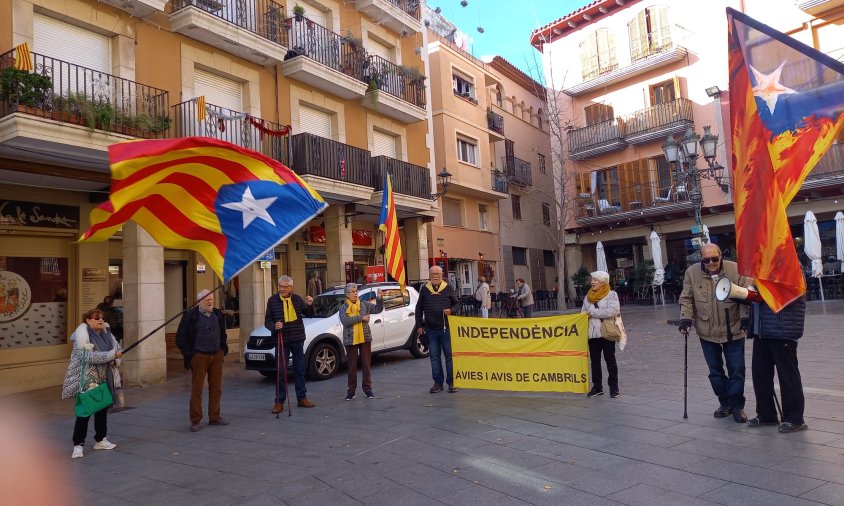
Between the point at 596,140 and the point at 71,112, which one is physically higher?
the point at 596,140

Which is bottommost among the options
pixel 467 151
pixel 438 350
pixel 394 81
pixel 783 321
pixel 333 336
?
pixel 438 350

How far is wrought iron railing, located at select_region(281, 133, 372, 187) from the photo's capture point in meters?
15.0

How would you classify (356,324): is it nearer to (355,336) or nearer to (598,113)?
(355,336)

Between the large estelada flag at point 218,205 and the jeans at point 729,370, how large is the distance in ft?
14.9

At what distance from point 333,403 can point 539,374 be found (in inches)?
120

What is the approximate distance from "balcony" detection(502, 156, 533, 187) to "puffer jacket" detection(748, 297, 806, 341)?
23486 millimetres

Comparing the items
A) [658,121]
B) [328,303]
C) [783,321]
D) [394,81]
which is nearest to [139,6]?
[328,303]

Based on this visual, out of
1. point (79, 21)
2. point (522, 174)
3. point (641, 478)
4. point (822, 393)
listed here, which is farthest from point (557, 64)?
point (641, 478)

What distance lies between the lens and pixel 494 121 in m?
27.9

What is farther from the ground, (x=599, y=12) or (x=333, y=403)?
(x=599, y=12)

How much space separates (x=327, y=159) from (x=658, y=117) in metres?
18.6

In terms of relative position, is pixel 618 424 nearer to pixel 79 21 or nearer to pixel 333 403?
pixel 333 403

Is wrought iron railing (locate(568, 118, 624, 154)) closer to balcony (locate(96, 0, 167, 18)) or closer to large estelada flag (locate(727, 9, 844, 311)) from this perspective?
balcony (locate(96, 0, 167, 18))

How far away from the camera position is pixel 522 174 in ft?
100
